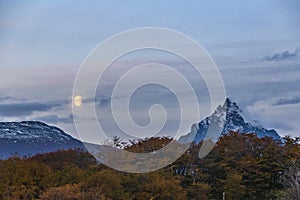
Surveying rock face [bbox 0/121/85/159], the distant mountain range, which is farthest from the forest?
rock face [bbox 0/121/85/159]

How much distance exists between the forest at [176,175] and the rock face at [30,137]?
37.8 m

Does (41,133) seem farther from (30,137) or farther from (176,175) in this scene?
(176,175)

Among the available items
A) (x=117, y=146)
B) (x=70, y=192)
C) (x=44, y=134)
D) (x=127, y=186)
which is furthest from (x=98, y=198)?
(x=44, y=134)

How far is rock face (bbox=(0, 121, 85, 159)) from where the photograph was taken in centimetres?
7375

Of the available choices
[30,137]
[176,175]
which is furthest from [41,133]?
[176,175]

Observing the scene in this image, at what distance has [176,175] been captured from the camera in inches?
1205

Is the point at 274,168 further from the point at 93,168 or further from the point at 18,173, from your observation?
the point at 18,173

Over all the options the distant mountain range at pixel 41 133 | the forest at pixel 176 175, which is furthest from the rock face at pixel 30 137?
the forest at pixel 176 175

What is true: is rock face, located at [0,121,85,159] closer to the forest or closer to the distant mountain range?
the distant mountain range

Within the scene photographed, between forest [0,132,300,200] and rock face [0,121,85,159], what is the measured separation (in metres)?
37.8

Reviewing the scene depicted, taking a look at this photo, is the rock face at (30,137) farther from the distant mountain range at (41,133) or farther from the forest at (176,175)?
the forest at (176,175)

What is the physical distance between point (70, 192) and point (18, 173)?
3399 millimetres

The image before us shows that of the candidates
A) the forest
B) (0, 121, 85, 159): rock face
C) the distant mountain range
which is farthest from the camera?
(0, 121, 85, 159): rock face

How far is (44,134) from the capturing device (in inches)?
3548
